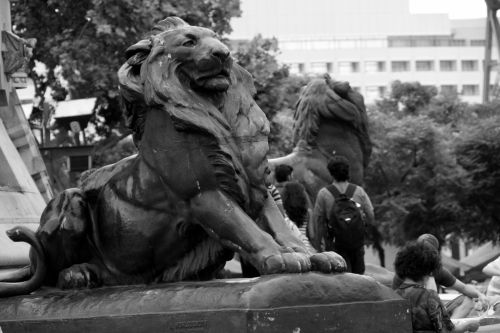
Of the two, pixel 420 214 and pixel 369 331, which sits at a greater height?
pixel 369 331

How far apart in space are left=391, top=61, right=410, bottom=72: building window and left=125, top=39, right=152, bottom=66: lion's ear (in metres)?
96.3

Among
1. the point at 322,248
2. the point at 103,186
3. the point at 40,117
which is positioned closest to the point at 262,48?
the point at 40,117

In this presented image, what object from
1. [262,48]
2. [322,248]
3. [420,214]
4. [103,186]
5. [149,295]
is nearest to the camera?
[149,295]

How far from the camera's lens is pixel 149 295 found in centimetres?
663

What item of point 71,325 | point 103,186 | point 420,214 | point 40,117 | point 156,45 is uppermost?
point 156,45

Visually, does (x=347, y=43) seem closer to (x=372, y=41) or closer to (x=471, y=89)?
(x=372, y=41)

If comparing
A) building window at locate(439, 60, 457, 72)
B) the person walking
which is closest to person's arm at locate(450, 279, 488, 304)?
the person walking

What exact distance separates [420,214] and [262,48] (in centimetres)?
1342

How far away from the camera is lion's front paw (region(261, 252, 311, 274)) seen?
6.36 meters

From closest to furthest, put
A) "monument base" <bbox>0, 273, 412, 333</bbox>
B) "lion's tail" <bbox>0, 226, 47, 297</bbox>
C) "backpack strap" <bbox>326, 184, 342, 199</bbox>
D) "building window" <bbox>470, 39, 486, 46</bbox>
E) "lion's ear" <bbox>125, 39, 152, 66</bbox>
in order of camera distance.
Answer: "monument base" <bbox>0, 273, 412, 333</bbox>
"lion's ear" <bbox>125, 39, 152, 66</bbox>
"lion's tail" <bbox>0, 226, 47, 297</bbox>
"backpack strap" <bbox>326, 184, 342, 199</bbox>
"building window" <bbox>470, 39, 486, 46</bbox>

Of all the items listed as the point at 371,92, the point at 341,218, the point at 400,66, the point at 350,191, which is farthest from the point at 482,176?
the point at 400,66

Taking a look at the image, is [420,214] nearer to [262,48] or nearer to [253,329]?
[262,48]

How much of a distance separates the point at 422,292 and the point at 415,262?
274 mm

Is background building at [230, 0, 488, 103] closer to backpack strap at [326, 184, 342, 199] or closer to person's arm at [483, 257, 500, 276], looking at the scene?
person's arm at [483, 257, 500, 276]
